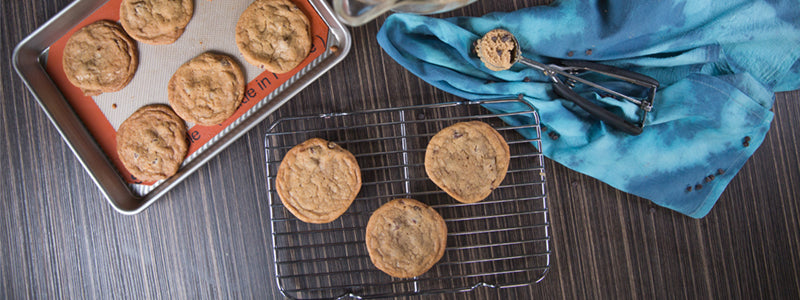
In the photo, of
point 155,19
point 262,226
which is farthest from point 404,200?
point 155,19

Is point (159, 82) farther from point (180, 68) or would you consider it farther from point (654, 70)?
point (654, 70)

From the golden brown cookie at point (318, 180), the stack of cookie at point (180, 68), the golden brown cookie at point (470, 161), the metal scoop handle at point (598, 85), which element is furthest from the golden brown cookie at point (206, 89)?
Result: the metal scoop handle at point (598, 85)

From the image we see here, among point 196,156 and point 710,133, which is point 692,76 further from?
point 196,156

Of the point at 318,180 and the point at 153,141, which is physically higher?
the point at 153,141

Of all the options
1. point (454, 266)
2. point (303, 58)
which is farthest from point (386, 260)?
point (303, 58)

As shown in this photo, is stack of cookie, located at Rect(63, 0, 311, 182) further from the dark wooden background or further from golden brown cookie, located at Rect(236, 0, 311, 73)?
the dark wooden background
